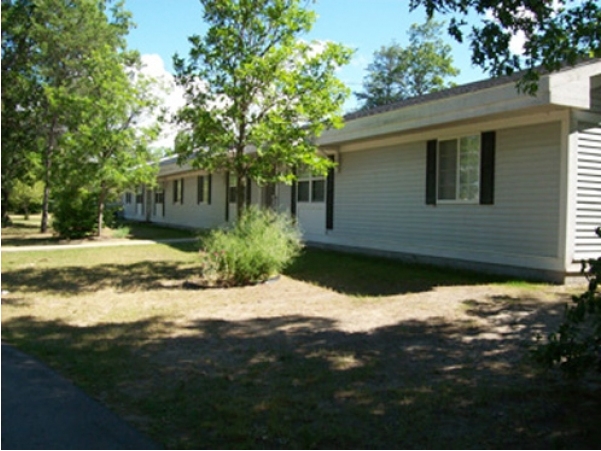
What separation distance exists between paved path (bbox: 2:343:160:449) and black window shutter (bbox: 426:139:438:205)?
911cm

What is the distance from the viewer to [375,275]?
1109 centimetres

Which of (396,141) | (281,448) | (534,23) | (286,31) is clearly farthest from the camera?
(396,141)

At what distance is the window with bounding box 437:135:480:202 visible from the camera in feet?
37.8

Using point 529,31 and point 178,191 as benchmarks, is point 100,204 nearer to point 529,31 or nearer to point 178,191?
point 178,191

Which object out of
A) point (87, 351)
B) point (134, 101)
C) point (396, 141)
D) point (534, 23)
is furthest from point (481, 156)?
point (134, 101)

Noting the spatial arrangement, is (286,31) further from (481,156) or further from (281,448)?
(281,448)

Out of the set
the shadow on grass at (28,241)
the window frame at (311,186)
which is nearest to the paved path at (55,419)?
the window frame at (311,186)

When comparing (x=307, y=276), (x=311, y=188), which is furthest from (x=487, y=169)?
(x=311, y=188)

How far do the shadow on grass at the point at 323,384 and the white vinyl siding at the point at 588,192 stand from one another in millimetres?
2981

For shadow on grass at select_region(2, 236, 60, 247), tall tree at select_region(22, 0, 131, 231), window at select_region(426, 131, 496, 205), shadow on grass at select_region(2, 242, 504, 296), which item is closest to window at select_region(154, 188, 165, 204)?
tall tree at select_region(22, 0, 131, 231)

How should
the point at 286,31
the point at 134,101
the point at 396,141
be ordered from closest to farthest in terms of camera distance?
the point at 286,31, the point at 396,141, the point at 134,101

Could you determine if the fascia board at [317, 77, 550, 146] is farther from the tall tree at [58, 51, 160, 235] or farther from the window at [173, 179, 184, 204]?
the window at [173, 179, 184, 204]

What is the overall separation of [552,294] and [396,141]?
6083mm

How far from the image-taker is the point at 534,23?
5238 millimetres
